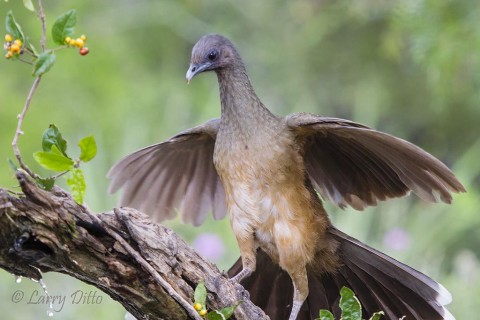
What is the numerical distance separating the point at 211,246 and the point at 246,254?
2.29 metres

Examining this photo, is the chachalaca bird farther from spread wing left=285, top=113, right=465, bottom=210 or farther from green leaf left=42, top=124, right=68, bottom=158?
green leaf left=42, top=124, right=68, bottom=158

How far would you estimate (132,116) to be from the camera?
8.35 metres

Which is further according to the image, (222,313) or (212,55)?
(212,55)

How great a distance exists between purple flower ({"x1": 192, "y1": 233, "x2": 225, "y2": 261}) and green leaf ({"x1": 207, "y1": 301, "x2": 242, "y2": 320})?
311cm

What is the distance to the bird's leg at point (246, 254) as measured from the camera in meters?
4.03

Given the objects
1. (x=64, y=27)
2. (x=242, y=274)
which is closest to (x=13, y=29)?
(x=64, y=27)

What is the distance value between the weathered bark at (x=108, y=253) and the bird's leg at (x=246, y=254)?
0.72 metres

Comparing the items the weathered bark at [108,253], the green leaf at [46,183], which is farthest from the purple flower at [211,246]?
the green leaf at [46,183]

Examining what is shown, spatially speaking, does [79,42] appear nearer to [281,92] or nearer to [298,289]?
[298,289]

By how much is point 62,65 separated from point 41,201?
674 centimetres

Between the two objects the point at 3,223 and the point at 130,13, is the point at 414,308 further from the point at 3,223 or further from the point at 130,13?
the point at 130,13

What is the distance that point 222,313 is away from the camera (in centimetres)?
310

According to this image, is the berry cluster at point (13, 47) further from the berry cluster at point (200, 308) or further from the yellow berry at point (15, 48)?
the berry cluster at point (200, 308)

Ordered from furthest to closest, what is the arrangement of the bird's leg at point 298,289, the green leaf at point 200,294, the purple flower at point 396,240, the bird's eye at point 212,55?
the purple flower at point 396,240 < the bird's eye at point 212,55 < the bird's leg at point 298,289 < the green leaf at point 200,294
